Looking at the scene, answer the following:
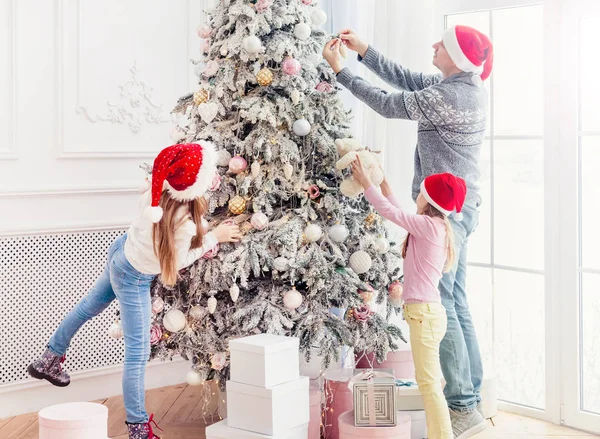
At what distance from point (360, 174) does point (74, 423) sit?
4.11 feet

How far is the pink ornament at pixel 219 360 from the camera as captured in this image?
2.83m

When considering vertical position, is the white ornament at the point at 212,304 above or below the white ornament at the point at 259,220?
below

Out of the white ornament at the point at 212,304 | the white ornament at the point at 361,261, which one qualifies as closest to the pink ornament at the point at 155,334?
the white ornament at the point at 212,304

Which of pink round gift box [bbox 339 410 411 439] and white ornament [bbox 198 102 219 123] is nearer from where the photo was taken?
pink round gift box [bbox 339 410 411 439]

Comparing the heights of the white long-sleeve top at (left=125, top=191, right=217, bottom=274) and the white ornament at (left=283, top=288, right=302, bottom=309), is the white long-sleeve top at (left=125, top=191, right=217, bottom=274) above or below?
above

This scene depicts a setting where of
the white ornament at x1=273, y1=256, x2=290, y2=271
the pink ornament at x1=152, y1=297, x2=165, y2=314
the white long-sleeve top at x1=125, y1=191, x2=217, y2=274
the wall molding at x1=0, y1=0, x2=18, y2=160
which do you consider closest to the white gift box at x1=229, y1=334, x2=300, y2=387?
the white ornament at x1=273, y1=256, x2=290, y2=271

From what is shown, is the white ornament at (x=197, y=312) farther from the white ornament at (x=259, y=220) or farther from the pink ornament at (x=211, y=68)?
the pink ornament at (x=211, y=68)

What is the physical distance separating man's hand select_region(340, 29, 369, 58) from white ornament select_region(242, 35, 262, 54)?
1.25ft

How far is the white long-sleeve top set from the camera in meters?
2.68

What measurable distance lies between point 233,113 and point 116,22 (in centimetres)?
102

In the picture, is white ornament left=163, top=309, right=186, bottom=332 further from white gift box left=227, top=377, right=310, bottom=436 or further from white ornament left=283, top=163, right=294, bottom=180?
white ornament left=283, top=163, right=294, bottom=180

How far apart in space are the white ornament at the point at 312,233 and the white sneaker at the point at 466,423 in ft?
2.76

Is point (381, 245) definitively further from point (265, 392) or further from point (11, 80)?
point (11, 80)

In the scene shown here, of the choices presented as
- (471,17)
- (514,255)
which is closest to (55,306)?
(514,255)
